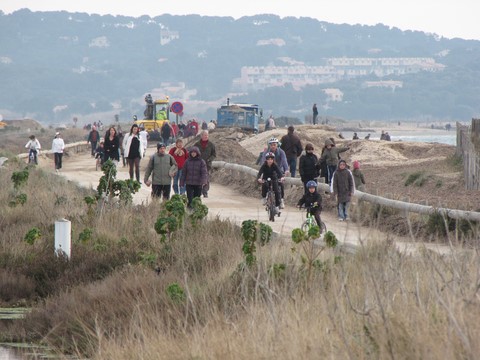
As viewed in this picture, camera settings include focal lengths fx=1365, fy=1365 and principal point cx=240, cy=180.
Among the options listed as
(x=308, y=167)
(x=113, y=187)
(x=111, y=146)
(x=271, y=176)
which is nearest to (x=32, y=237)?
(x=113, y=187)

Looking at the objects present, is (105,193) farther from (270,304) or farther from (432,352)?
(432,352)

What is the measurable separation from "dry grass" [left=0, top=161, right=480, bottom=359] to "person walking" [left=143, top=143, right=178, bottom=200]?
171cm

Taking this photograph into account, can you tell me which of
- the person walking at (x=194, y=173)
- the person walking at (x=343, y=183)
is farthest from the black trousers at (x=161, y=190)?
the person walking at (x=343, y=183)

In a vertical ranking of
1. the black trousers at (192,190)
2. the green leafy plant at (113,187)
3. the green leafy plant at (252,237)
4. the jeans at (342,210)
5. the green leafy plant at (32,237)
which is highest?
the green leafy plant at (252,237)

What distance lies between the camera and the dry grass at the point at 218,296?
867 centimetres

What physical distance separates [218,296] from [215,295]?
6 centimetres

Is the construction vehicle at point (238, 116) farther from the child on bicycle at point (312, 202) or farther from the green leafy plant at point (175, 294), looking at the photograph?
the green leafy plant at point (175, 294)

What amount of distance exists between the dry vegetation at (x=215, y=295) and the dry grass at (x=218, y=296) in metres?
0.02

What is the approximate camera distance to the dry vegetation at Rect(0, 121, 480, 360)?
8.69 metres

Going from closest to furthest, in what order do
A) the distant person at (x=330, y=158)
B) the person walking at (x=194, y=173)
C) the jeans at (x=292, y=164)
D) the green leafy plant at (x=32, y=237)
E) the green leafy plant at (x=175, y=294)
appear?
the green leafy plant at (x=175, y=294) < the green leafy plant at (x=32, y=237) < the person walking at (x=194, y=173) < the distant person at (x=330, y=158) < the jeans at (x=292, y=164)

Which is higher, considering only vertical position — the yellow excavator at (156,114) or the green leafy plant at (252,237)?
the green leafy plant at (252,237)

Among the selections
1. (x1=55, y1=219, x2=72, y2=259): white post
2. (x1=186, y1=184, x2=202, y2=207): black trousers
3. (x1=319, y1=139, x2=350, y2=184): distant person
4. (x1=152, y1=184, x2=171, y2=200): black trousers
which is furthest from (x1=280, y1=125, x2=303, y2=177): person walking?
(x1=55, y1=219, x2=72, y2=259): white post

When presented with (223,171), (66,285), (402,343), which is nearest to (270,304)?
(402,343)

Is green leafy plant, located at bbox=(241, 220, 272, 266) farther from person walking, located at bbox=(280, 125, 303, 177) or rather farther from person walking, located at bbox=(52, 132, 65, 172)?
person walking, located at bbox=(52, 132, 65, 172)
